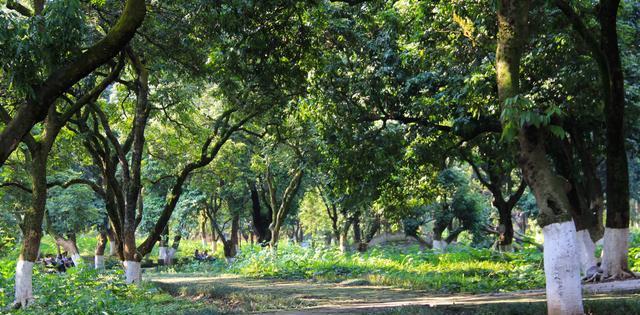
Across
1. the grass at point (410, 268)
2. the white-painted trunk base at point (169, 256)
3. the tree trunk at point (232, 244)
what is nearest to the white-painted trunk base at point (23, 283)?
the grass at point (410, 268)

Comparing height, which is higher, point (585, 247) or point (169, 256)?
A: point (585, 247)

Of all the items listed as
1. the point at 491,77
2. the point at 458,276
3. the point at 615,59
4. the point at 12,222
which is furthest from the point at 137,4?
the point at 12,222

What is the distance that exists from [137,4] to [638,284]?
9.41 meters

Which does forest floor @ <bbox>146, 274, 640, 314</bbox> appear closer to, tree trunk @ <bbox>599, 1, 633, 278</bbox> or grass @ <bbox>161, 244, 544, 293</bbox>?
grass @ <bbox>161, 244, 544, 293</bbox>

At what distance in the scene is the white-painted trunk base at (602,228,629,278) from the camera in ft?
35.7

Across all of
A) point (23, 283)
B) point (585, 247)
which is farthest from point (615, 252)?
point (23, 283)

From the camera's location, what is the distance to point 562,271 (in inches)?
285

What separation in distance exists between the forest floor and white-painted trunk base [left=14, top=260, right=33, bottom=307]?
11.5ft

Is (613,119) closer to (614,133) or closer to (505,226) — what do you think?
Answer: (614,133)

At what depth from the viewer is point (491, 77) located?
11961 millimetres

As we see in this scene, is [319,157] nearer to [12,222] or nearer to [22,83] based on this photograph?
[22,83]

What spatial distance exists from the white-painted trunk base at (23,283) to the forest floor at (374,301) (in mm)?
3497

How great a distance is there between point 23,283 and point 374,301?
7.18 metres

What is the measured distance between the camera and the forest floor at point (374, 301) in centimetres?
786
